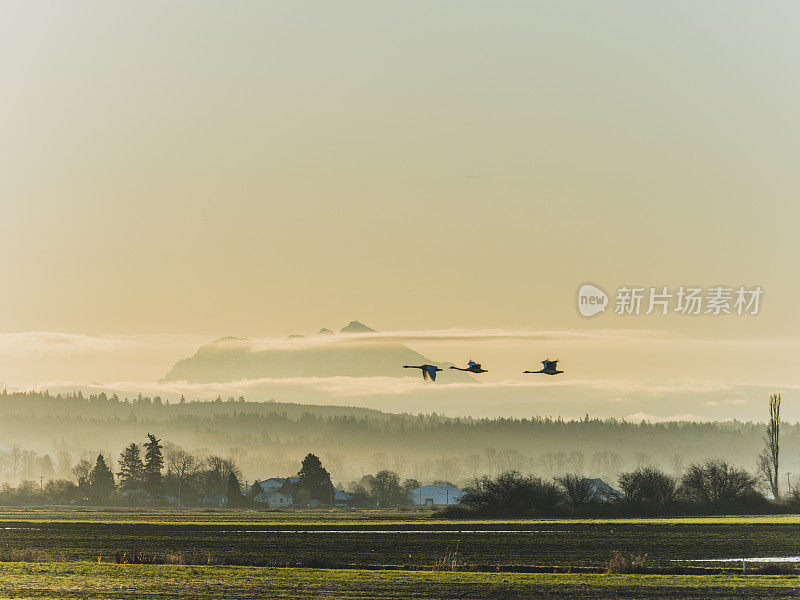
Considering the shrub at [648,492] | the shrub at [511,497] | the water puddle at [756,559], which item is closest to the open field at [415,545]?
the water puddle at [756,559]

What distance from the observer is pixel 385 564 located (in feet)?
253

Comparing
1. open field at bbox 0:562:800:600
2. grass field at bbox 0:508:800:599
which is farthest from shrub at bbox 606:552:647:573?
open field at bbox 0:562:800:600

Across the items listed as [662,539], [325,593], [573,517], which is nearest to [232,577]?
[325,593]

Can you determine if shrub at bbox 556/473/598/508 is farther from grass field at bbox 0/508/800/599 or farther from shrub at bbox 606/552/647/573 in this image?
shrub at bbox 606/552/647/573

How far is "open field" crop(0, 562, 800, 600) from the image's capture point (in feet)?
189

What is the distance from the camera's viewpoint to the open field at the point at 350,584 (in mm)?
57656

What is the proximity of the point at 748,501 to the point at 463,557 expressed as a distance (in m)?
126

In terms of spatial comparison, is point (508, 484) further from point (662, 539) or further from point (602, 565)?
point (602, 565)

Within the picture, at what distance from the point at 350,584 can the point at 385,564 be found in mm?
14501

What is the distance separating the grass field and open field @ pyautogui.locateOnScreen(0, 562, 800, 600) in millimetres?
59

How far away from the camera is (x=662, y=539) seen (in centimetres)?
10531

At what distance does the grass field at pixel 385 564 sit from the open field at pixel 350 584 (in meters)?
0.06

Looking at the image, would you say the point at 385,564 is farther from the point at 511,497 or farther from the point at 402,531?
the point at 511,497

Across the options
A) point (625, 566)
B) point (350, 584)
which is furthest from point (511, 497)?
point (350, 584)
